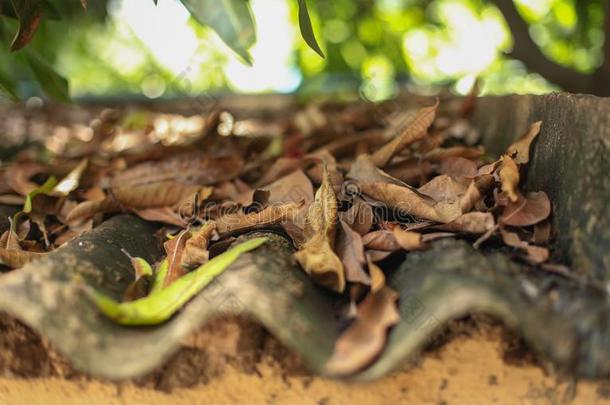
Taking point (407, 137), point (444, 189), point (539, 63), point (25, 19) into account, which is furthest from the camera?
point (539, 63)

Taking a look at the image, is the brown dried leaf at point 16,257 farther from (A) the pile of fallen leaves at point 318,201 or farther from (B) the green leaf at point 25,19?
(B) the green leaf at point 25,19

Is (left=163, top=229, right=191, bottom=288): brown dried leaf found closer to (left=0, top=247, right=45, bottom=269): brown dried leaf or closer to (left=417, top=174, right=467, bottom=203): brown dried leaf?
(left=0, top=247, right=45, bottom=269): brown dried leaf

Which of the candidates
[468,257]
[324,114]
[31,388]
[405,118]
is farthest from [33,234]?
[324,114]

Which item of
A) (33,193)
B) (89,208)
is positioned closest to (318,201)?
(89,208)

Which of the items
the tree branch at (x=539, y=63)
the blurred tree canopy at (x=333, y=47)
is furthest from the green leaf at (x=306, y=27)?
the tree branch at (x=539, y=63)

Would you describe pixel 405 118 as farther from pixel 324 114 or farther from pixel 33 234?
pixel 33 234

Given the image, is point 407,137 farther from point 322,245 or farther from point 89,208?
point 89,208

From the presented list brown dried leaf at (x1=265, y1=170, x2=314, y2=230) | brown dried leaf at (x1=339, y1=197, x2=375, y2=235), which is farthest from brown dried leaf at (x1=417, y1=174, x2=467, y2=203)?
brown dried leaf at (x1=265, y1=170, x2=314, y2=230)
